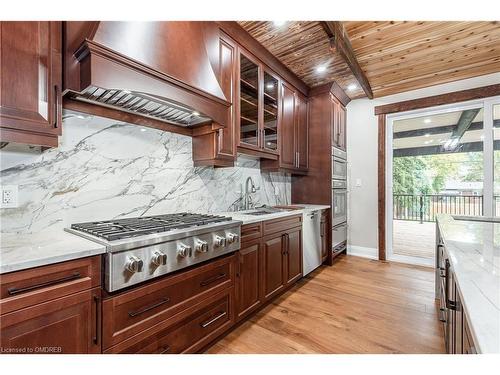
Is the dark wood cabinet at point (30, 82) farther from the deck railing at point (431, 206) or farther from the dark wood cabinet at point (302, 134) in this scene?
the deck railing at point (431, 206)

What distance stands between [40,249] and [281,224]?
6.05 ft

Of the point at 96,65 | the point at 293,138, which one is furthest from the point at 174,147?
the point at 293,138

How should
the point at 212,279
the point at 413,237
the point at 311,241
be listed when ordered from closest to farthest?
the point at 212,279
the point at 311,241
the point at 413,237

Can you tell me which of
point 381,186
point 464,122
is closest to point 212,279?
point 381,186

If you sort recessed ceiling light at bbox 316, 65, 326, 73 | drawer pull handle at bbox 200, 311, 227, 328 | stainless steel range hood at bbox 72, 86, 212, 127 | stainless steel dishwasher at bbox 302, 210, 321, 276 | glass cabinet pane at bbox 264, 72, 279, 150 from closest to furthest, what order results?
stainless steel range hood at bbox 72, 86, 212, 127
drawer pull handle at bbox 200, 311, 227, 328
glass cabinet pane at bbox 264, 72, 279, 150
stainless steel dishwasher at bbox 302, 210, 321, 276
recessed ceiling light at bbox 316, 65, 326, 73

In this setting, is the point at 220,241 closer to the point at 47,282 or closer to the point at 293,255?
the point at 47,282

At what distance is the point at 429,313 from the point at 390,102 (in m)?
3.02

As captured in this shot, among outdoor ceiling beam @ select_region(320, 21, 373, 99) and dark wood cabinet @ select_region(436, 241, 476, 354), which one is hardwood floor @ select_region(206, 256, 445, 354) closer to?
dark wood cabinet @ select_region(436, 241, 476, 354)

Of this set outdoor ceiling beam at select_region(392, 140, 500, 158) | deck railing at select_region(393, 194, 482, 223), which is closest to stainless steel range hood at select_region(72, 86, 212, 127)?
outdoor ceiling beam at select_region(392, 140, 500, 158)

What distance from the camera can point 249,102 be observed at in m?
2.57

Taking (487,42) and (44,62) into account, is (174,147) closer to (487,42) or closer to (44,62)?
(44,62)

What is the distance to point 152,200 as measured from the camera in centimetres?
202

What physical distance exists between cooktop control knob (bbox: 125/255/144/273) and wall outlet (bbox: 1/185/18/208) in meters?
0.78

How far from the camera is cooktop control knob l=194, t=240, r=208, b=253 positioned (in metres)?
1.52
